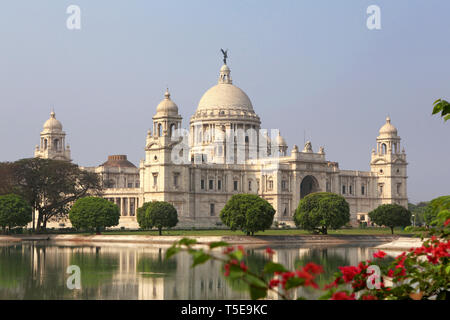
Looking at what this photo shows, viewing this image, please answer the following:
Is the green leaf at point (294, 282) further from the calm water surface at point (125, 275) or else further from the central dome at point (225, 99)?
the central dome at point (225, 99)

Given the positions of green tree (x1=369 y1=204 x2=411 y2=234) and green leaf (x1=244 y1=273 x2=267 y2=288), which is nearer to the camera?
green leaf (x1=244 y1=273 x2=267 y2=288)

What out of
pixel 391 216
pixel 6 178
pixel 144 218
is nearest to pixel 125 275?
pixel 144 218

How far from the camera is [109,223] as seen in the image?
76812mm

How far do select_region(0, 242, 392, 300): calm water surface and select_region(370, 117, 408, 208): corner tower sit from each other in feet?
201

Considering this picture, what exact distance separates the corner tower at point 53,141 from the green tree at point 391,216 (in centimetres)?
4874

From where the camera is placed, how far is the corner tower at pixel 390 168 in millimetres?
116625

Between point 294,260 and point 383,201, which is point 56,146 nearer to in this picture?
point 383,201

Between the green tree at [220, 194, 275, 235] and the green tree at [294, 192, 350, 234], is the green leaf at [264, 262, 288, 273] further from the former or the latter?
the green tree at [294, 192, 350, 234]

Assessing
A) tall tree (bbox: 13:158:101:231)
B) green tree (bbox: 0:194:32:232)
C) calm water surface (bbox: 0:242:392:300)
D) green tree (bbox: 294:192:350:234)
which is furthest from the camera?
tall tree (bbox: 13:158:101:231)

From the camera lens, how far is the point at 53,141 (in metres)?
114

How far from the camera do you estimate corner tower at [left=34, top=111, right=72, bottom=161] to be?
370ft

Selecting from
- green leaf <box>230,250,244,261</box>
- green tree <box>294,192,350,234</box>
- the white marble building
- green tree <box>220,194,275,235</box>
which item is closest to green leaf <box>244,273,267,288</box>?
green leaf <box>230,250,244,261</box>
